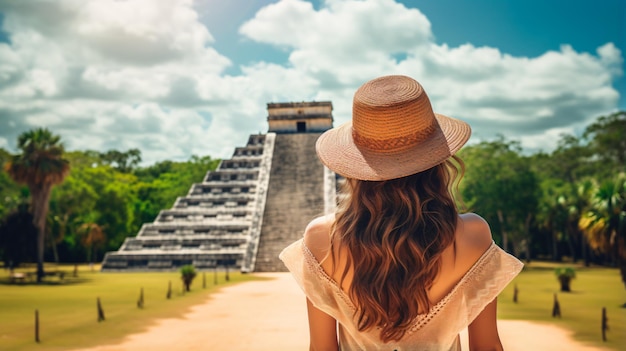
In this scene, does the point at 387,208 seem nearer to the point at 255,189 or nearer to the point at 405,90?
the point at 405,90

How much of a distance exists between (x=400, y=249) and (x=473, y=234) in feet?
0.68

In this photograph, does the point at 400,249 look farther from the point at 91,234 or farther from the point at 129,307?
the point at 91,234

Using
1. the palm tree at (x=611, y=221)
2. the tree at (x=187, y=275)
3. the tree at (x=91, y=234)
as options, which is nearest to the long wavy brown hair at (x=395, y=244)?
the palm tree at (x=611, y=221)

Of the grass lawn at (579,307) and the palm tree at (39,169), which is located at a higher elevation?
the palm tree at (39,169)

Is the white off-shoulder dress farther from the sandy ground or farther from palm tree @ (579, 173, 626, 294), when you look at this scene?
palm tree @ (579, 173, 626, 294)

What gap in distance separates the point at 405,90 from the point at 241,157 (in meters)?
24.9

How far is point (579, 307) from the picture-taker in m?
9.43

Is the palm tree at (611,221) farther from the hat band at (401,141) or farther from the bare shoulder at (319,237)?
the bare shoulder at (319,237)

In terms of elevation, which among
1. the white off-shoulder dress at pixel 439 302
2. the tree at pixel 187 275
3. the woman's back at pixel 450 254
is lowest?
the tree at pixel 187 275

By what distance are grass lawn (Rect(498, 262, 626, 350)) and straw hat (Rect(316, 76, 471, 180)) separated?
236 inches

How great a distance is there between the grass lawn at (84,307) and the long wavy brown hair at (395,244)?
5908 mm

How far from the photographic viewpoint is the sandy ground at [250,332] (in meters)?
6.24

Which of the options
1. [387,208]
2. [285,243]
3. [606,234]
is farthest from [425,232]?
[285,243]

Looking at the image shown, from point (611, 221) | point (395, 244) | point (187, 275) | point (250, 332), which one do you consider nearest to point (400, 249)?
point (395, 244)
